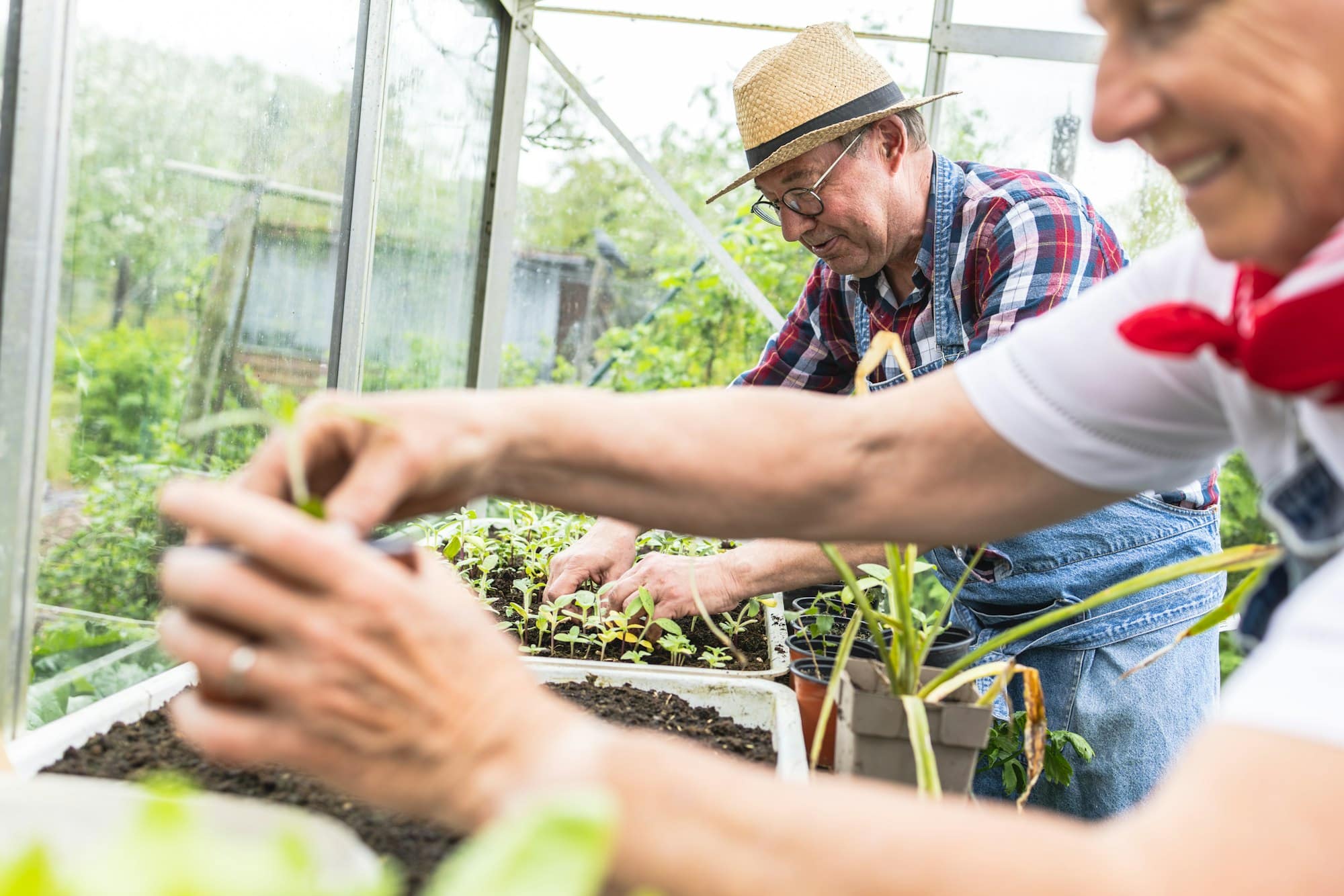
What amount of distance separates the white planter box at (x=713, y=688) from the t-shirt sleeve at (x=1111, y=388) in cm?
51

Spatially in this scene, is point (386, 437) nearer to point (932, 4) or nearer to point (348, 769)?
point (348, 769)

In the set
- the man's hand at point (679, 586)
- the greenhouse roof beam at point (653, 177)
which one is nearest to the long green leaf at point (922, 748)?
the man's hand at point (679, 586)

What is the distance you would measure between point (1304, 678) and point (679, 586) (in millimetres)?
1265

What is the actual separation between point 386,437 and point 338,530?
0.42 ft

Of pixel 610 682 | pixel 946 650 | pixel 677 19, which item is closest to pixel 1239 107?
pixel 946 650

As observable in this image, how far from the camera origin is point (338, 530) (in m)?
0.58

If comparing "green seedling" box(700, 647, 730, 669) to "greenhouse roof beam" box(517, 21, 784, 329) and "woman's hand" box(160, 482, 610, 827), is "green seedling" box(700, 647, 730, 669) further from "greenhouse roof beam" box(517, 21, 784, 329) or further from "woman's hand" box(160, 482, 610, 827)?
"greenhouse roof beam" box(517, 21, 784, 329)

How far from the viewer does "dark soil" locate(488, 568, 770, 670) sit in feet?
5.58

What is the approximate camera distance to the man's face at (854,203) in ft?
6.34

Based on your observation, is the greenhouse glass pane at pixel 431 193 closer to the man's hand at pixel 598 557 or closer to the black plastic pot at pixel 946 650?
the man's hand at pixel 598 557

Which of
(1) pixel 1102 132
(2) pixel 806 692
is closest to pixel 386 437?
Answer: (1) pixel 1102 132

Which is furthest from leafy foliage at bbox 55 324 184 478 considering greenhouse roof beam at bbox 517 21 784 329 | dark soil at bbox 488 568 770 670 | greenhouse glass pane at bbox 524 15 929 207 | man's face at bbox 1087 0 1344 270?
greenhouse glass pane at bbox 524 15 929 207

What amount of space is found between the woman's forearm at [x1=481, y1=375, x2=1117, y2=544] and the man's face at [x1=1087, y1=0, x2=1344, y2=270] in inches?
11.1

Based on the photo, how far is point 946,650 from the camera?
4.19 ft
